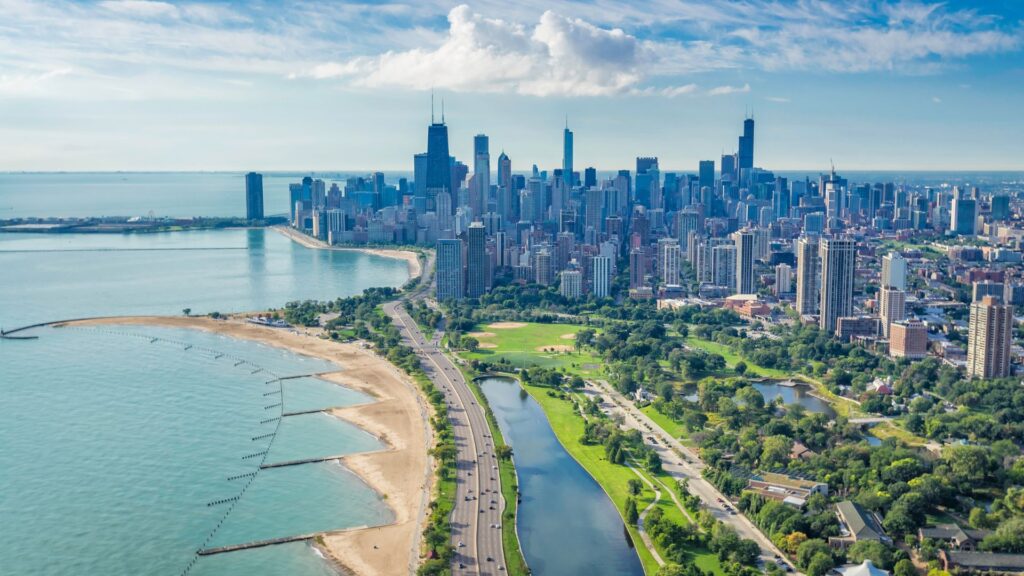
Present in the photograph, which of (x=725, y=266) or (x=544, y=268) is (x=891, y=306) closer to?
(x=725, y=266)

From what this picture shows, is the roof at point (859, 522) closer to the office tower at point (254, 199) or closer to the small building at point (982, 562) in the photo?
the small building at point (982, 562)

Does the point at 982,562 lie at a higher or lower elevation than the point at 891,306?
lower

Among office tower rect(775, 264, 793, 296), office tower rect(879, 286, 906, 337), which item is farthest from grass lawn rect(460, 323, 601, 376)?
office tower rect(775, 264, 793, 296)

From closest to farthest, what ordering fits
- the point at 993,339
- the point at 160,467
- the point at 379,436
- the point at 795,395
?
the point at 160,467, the point at 379,436, the point at 795,395, the point at 993,339

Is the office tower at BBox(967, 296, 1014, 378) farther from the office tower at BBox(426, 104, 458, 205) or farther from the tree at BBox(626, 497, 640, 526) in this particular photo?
the office tower at BBox(426, 104, 458, 205)

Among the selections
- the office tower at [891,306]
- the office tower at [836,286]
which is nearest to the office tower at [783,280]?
the office tower at [836,286]

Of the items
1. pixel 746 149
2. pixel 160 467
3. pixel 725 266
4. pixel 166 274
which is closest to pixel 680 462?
pixel 160 467
